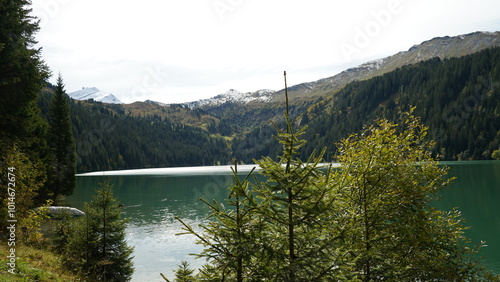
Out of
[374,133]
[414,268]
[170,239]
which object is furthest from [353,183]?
[170,239]

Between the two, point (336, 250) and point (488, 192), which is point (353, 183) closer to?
point (336, 250)

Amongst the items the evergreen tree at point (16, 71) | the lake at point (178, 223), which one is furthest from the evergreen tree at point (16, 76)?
the lake at point (178, 223)

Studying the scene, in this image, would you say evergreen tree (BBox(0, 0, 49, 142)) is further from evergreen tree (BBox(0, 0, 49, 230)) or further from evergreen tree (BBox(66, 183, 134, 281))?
evergreen tree (BBox(66, 183, 134, 281))

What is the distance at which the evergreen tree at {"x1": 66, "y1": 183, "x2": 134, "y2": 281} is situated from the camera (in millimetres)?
19453

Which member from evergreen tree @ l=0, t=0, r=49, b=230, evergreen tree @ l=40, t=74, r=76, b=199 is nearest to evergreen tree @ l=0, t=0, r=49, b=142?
evergreen tree @ l=0, t=0, r=49, b=230

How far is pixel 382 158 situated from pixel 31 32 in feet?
95.8

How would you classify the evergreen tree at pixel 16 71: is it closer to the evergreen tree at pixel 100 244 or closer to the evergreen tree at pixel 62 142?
the evergreen tree at pixel 100 244

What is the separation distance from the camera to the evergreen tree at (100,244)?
766 inches

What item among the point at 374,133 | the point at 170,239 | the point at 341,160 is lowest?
the point at 170,239

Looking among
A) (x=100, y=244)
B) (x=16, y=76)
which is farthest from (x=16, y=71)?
(x=100, y=244)

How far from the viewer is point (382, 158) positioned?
12.2 m

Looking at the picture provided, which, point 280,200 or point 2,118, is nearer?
point 280,200

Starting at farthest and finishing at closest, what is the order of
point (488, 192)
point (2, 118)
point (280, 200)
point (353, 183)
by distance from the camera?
point (488, 192) < point (2, 118) < point (353, 183) < point (280, 200)

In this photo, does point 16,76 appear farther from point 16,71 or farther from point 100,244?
point 100,244
